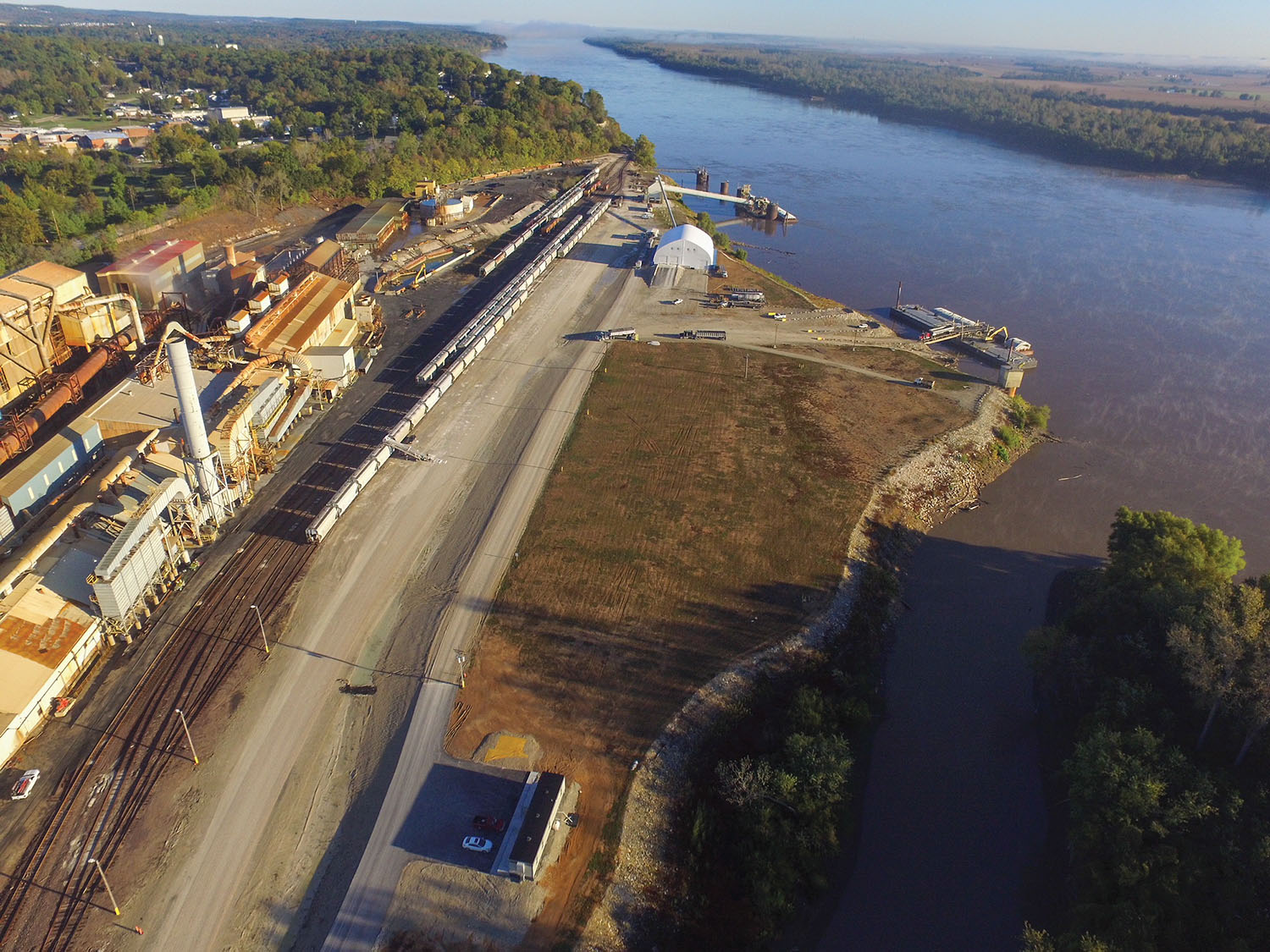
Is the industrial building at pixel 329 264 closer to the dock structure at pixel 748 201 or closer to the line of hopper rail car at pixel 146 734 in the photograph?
the line of hopper rail car at pixel 146 734

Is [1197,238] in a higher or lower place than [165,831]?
higher

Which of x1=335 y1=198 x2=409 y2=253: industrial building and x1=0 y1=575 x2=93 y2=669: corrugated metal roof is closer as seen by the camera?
x1=0 y1=575 x2=93 y2=669: corrugated metal roof

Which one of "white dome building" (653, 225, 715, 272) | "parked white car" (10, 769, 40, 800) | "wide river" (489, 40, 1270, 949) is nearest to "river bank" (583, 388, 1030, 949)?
"wide river" (489, 40, 1270, 949)

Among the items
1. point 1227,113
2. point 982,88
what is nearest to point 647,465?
point 1227,113

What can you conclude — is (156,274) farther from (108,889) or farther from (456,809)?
(456,809)

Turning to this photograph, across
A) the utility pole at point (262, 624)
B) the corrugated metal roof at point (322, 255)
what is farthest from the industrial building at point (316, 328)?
the utility pole at point (262, 624)

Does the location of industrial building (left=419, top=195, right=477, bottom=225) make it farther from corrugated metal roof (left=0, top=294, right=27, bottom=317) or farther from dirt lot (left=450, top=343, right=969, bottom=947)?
corrugated metal roof (left=0, top=294, right=27, bottom=317)

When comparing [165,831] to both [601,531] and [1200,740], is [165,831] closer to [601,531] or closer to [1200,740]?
[601,531]
